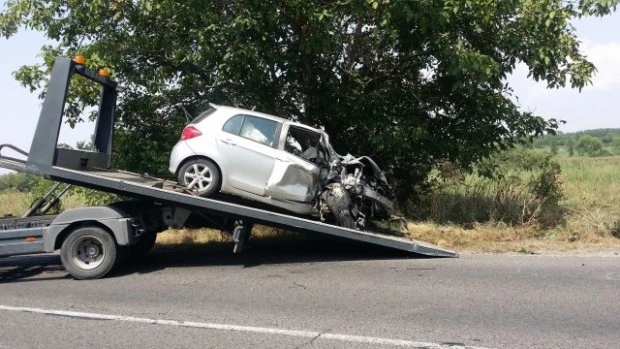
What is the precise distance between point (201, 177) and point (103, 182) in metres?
1.37

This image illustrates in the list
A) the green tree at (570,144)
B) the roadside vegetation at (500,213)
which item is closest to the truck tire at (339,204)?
the roadside vegetation at (500,213)

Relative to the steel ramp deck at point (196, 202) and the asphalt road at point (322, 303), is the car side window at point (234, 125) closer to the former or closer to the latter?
the steel ramp deck at point (196, 202)

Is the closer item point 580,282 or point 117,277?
point 580,282

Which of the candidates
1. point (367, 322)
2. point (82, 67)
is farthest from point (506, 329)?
point (82, 67)

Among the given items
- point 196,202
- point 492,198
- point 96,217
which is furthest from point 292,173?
point 492,198

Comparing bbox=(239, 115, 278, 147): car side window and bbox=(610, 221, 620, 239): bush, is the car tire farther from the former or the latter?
bbox=(610, 221, 620, 239): bush

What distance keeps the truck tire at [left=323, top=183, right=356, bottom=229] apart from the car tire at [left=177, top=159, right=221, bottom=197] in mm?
1629

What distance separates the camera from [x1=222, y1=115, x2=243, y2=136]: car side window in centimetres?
944

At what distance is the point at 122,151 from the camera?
12.8 meters

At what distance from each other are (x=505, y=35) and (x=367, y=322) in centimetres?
668

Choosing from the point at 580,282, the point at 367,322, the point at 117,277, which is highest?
the point at 580,282

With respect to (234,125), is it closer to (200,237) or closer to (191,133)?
(191,133)

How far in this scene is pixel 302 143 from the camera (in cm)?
989

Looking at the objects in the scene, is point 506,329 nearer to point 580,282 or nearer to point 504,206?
point 580,282
